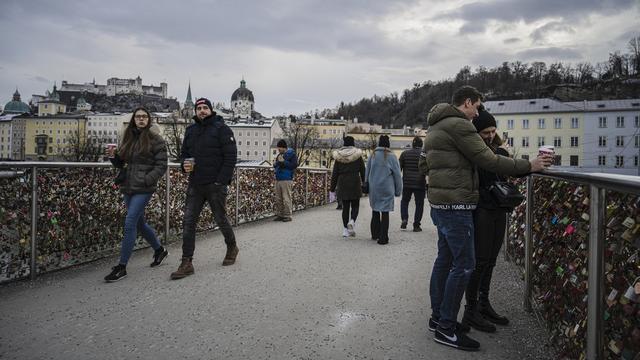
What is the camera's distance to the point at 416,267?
19.7 feet

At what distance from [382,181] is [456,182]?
15.1 ft

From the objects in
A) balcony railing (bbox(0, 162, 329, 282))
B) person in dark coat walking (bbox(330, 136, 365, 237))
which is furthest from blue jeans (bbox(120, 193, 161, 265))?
person in dark coat walking (bbox(330, 136, 365, 237))

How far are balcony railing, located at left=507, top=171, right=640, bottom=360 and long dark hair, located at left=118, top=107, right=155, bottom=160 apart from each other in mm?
4308

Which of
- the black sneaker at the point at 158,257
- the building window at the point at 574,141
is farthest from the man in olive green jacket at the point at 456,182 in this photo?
the building window at the point at 574,141

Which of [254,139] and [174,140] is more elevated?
[254,139]

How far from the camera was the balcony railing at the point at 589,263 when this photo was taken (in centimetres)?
224

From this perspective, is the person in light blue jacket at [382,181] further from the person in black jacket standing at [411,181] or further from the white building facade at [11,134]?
the white building facade at [11,134]

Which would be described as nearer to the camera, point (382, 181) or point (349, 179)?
point (382, 181)

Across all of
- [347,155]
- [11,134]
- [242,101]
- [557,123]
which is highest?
[242,101]

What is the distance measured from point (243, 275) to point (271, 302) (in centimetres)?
110

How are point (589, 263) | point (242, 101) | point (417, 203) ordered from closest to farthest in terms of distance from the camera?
1. point (589, 263)
2. point (417, 203)
3. point (242, 101)

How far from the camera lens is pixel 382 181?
8.10 m

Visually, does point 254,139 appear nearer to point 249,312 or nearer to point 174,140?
point 174,140

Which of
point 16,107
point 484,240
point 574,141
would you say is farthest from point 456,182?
point 16,107
